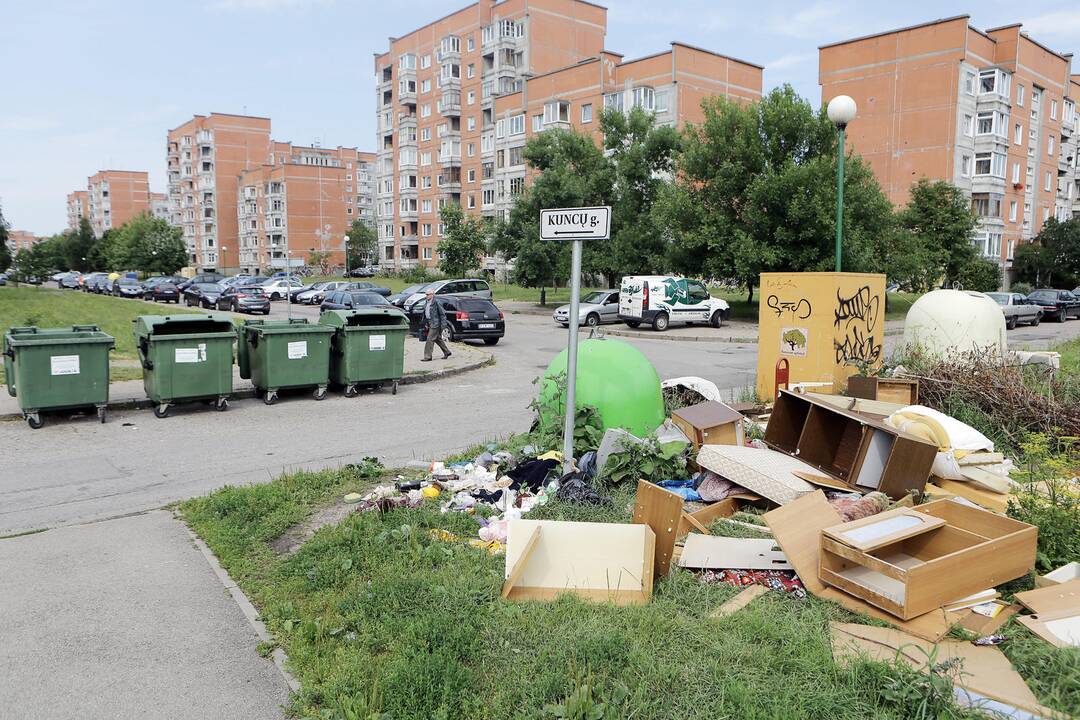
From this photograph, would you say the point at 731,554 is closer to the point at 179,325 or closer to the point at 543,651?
the point at 543,651

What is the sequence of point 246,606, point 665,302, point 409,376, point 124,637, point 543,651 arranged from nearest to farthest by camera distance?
point 543,651 < point 124,637 < point 246,606 < point 409,376 < point 665,302

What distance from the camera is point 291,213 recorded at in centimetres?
10094

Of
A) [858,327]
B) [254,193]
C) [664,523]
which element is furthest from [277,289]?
[254,193]

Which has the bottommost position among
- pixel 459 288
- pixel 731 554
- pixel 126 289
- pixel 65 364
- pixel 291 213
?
pixel 731 554

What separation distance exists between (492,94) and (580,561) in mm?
73191

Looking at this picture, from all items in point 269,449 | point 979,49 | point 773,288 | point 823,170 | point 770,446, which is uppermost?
point 979,49

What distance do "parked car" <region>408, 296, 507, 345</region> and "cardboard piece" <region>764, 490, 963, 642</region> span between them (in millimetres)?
17543

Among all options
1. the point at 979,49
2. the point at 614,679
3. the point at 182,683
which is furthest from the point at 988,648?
the point at 979,49

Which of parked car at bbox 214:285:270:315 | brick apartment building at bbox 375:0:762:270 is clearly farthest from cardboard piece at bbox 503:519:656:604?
brick apartment building at bbox 375:0:762:270

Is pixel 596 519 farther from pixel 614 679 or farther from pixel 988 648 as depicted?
pixel 988 648

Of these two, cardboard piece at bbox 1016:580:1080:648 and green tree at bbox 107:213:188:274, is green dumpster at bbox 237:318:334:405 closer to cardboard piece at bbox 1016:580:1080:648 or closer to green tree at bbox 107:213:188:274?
cardboard piece at bbox 1016:580:1080:648

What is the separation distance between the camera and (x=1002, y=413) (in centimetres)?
791

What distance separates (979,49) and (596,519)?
5690 cm

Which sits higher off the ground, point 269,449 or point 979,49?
point 979,49
